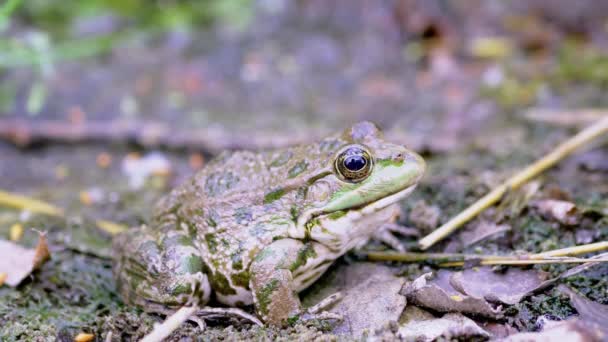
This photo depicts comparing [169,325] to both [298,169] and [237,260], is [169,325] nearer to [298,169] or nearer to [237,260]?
[237,260]

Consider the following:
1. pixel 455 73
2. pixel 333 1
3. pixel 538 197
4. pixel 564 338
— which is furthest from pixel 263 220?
pixel 333 1

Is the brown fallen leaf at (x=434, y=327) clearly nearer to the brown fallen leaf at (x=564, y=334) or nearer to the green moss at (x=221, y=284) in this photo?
the brown fallen leaf at (x=564, y=334)

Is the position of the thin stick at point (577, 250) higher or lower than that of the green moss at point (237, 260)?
lower

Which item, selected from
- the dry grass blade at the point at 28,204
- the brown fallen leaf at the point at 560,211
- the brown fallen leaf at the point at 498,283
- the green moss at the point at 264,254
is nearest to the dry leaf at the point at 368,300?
the brown fallen leaf at the point at 498,283

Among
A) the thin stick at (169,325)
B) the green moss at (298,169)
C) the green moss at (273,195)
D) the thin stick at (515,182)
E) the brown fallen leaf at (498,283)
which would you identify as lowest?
the brown fallen leaf at (498,283)

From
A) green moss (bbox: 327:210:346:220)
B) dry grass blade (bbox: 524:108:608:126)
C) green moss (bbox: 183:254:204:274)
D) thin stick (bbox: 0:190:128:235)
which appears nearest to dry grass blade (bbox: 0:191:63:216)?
thin stick (bbox: 0:190:128:235)
